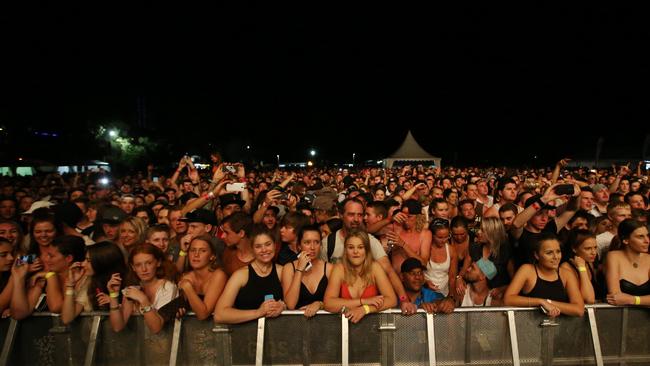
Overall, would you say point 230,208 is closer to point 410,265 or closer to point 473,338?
point 410,265

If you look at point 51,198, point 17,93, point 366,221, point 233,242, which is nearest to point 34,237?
point 233,242

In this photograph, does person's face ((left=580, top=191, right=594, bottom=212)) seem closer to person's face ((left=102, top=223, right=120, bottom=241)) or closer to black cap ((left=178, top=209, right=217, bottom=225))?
black cap ((left=178, top=209, right=217, bottom=225))

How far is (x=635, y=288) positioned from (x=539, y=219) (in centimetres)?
135

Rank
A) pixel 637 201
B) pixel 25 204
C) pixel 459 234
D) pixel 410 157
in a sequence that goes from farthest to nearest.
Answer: pixel 410 157 → pixel 25 204 → pixel 637 201 → pixel 459 234

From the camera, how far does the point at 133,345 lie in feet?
10.6

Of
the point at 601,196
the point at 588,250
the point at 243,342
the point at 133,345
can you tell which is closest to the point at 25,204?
the point at 133,345

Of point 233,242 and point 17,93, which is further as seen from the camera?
point 17,93

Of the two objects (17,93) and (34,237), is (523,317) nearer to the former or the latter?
(34,237)

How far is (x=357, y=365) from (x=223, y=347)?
101 centimetres

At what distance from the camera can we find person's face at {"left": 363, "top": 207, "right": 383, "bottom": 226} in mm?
5387

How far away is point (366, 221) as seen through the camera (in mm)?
5473

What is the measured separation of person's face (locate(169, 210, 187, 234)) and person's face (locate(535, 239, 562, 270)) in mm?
3901

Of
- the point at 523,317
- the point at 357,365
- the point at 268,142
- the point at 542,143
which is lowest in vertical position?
the point at 357,365

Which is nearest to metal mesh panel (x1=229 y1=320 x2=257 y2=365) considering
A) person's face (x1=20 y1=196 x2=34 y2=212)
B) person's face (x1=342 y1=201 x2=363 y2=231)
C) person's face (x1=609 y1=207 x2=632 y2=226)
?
person's face (x1=342 y1=201 x2=363 y2=231)
